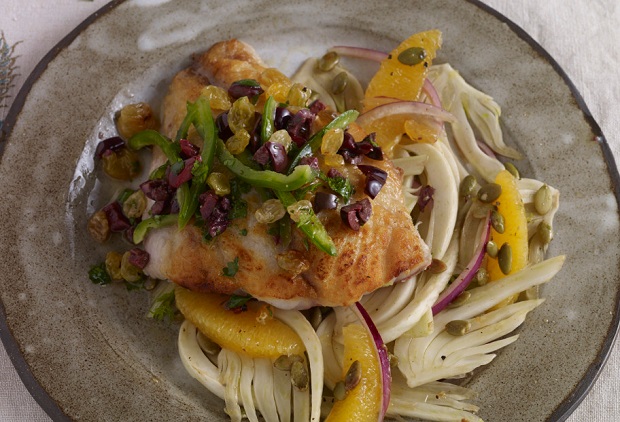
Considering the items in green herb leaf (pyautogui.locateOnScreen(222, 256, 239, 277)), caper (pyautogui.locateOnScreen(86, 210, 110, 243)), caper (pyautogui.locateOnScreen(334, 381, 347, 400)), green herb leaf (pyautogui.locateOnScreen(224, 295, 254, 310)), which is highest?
caper (pyautogui.locateOnScreen(86, 210, 110, 243))

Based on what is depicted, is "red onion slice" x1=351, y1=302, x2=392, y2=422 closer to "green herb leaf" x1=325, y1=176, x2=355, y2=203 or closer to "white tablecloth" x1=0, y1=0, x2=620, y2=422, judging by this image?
"green herb leaf" x1=325, y1=176, x2=355, y2=203

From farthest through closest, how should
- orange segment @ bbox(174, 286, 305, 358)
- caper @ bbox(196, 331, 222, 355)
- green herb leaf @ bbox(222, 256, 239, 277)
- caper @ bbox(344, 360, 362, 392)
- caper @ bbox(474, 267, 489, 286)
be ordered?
caper @ bbox(474, 267, 489, 286) < caper @ bbox(196, 331, 222, 355) < orange segment @ bbox(174, 286, 305, 358) < green herb leaf @ bbox(222, 256, 239, 277) < caper @ bbox(344, 360, 362, 392)

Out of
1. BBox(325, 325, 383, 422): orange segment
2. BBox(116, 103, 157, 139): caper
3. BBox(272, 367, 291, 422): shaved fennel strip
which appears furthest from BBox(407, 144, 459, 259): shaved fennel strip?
BBox(116, 103, 157, 139): caper

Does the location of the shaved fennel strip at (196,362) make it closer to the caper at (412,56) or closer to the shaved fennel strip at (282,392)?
the shaved fennel strip at (282,392)

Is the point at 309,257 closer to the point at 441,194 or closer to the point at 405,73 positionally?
the point at 441,194

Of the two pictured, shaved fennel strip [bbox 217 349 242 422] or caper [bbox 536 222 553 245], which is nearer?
shaved fennel strip [bbox 217 349 242 422]

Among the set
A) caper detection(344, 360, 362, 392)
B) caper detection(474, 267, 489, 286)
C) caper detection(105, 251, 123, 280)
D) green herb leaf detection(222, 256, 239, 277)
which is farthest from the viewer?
caper detection(474, 267, 489, 286)

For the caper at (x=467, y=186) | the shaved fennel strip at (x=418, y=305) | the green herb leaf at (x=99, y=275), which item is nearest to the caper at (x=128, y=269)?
the green herb leaf at (x=99, y=275)

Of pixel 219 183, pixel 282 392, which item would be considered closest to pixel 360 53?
pixel 219 183

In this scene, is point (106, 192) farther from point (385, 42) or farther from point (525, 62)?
point (525, 62)
